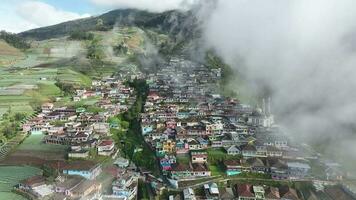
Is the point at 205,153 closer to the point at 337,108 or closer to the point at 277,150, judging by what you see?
the point at 277,150

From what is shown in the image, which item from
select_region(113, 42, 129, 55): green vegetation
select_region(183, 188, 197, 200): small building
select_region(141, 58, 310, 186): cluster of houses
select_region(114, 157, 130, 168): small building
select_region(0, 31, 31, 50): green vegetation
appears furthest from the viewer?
select_region(0, 31, 31, 50): green vegetation

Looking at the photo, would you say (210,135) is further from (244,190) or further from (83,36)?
(83,36)

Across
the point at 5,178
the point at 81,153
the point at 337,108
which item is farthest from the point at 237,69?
the point at 5,178

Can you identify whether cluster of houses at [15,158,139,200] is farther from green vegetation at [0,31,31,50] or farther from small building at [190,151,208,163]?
green vegetation at [0,31,31,50]

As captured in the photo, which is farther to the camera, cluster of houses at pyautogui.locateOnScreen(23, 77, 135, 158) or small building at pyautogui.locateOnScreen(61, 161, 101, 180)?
cluster of houses at pyautogui.locateOnScreen(23, 77, 135, 158)

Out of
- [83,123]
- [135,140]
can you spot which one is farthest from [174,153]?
[83,123]

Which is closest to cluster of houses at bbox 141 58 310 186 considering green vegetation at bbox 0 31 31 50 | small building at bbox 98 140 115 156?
small building at bbox 98 140 115 156

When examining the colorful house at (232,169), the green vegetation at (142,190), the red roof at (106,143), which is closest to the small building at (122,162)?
the red roof at (106,143)
